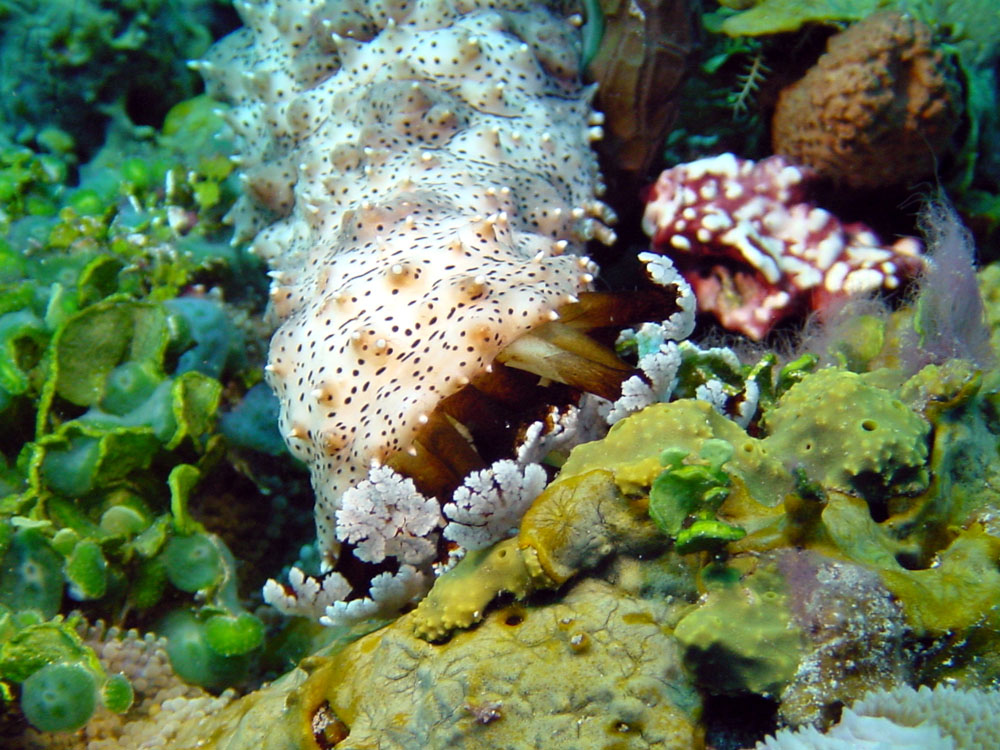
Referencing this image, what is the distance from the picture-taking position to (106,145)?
19.7 ft

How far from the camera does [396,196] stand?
331 centimetres

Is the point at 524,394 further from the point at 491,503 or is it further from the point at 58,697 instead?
the point at 58,697

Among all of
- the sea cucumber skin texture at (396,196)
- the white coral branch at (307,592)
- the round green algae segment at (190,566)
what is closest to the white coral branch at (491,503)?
the sea cucumber skin texture at (396,196)

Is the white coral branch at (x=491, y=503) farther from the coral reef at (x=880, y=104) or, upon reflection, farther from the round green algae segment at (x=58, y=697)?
the coral reef at (x=880, y=104)

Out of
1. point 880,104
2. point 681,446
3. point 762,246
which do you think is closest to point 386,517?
point 681,446

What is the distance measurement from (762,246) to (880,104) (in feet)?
2.92

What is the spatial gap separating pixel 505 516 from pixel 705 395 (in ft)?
3.00

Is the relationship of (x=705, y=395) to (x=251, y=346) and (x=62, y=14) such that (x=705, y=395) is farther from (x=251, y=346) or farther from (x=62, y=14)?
(x=62, y=14)

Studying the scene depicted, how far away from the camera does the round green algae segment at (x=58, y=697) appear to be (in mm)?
2590

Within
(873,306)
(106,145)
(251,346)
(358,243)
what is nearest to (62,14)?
(106,145)

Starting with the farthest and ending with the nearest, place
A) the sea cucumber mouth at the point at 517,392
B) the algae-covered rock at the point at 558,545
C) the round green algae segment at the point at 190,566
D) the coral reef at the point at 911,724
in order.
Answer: the round green algae segment at the point at 190,566 < the sea cucumber mouth at the point at 517,392 < the algae-covered rock at the point at 558,545 < the coral reef at the point at 911,724

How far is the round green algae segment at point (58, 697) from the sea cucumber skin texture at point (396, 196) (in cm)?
107

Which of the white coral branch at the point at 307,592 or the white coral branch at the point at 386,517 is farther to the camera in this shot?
the white coral branch at the point at 307,592

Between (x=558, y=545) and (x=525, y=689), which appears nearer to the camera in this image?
(x=525, y=689)
